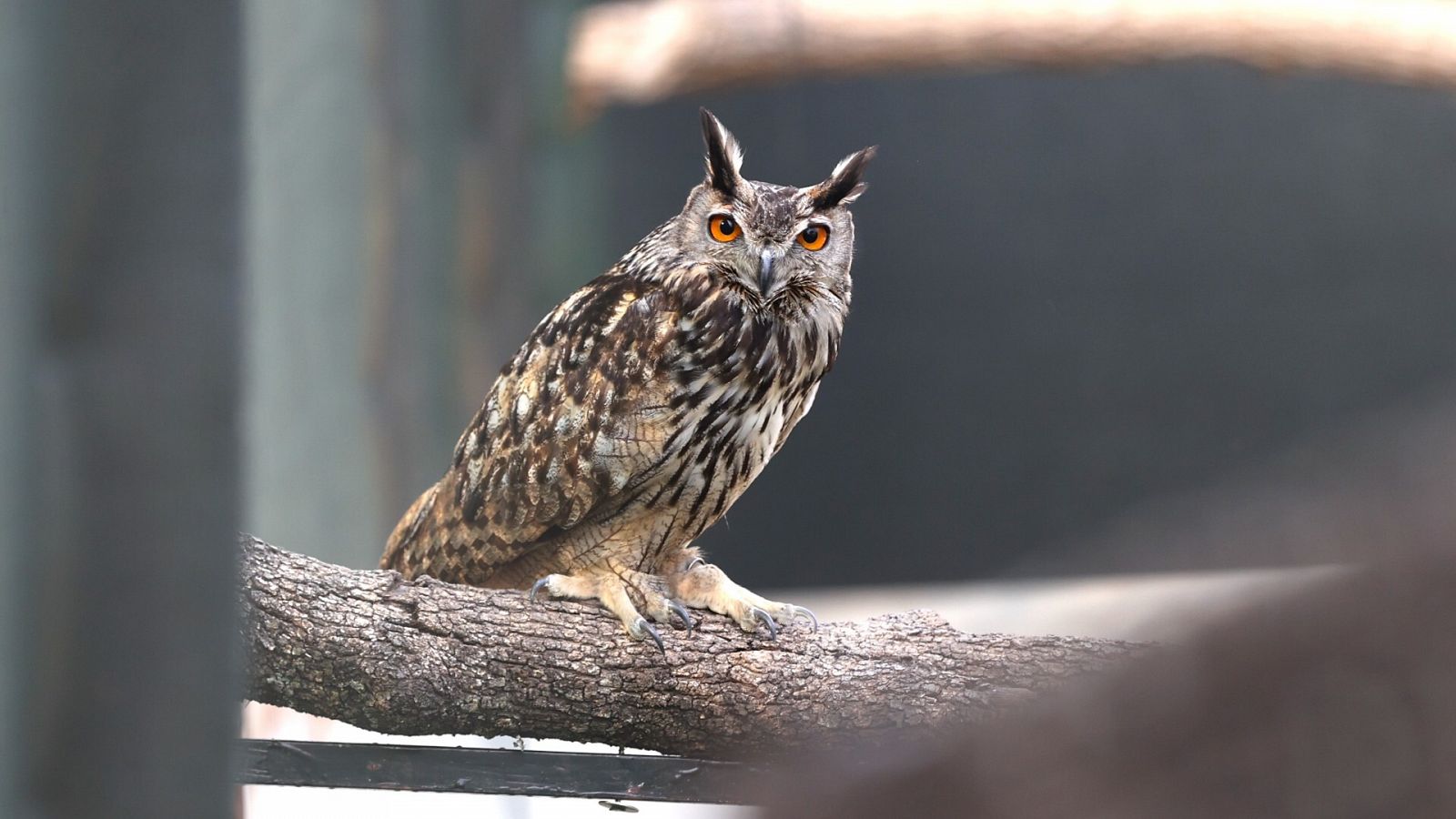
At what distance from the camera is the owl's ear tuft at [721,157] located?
131 cm

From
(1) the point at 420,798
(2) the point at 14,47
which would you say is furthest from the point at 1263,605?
(1) the point at 420,798

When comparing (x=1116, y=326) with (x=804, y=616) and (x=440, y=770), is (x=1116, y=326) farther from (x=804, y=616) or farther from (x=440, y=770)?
(x=440, y=770)

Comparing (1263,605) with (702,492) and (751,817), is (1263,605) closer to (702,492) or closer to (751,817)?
(751,817)

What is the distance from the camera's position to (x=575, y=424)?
138 cm

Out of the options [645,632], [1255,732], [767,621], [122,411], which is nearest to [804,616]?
[767,621]

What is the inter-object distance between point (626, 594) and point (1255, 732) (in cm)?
113

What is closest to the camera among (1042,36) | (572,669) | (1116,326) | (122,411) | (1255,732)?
(1255,732)

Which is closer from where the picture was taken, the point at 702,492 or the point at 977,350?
the point at 702,492

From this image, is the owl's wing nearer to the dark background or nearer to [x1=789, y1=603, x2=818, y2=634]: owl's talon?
[x1=789, y1=603, x2=818, y2=634]: owl's talon

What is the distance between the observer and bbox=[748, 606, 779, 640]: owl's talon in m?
1.32

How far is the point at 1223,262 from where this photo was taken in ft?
9.28

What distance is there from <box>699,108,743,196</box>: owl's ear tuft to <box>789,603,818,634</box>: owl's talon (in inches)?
18.4

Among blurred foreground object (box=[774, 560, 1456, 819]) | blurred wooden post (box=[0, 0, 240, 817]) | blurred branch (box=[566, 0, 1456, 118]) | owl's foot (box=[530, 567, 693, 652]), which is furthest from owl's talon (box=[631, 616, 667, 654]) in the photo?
blurred branch (box=[566, 0, 1456, 118])

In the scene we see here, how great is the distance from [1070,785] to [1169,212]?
9.05ft
